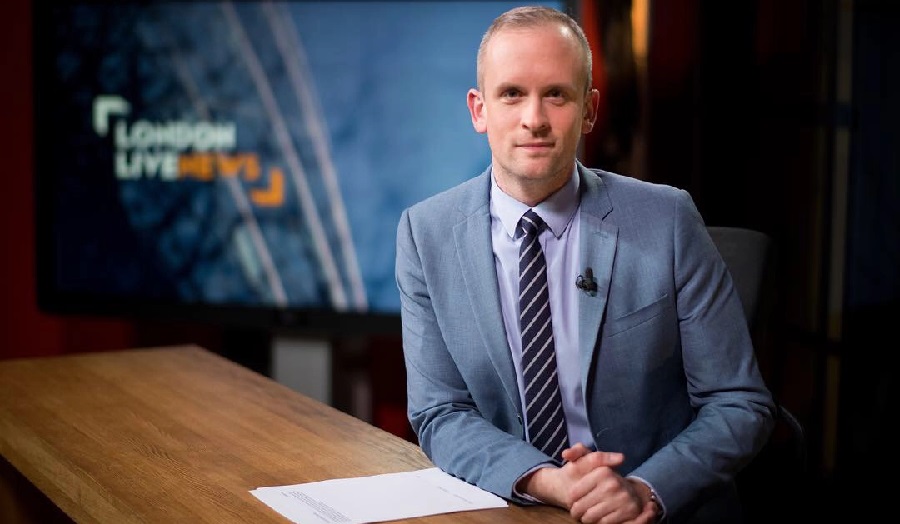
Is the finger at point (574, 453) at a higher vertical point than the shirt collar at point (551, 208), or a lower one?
lower

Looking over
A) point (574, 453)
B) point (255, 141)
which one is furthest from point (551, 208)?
point (255, 141)

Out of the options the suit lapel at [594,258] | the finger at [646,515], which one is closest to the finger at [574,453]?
the finger at [646,515]

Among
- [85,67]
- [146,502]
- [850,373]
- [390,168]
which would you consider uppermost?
[85,67]

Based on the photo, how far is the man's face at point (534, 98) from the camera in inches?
66.4

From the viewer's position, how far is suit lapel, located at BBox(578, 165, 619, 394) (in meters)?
1.77

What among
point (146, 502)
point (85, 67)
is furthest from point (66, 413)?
point (85, 67)

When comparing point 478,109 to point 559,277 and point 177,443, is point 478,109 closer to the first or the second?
point 559,277

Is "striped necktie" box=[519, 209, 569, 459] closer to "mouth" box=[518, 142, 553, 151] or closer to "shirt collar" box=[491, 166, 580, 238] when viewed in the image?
"shirt collar" box=[491, 166, 580, 238]

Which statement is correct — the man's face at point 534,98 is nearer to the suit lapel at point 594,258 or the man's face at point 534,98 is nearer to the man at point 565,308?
the man at point 565,308

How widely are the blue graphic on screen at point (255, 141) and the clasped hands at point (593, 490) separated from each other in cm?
206

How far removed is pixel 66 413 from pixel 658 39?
84.9 inches

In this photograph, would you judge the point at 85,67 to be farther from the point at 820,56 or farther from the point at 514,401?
the point at 514,401

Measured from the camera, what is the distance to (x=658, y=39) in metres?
3.54

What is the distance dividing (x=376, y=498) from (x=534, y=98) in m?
0.62
